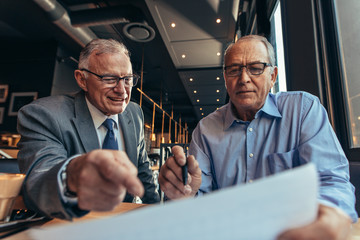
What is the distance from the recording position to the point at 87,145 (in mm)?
1207

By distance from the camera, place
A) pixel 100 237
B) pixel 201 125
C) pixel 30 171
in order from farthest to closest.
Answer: pixel 201 125 → pixel 30 171 → pixel 100 237

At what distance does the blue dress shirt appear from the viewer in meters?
0.93

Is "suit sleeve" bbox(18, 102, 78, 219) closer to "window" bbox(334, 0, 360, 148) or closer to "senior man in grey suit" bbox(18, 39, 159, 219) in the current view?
"senior man in grey suit" bbox(18, 39, 159, 219)

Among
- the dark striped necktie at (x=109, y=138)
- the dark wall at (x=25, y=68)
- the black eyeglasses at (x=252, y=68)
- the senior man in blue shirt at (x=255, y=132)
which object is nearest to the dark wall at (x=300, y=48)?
the senior man in blue shirt at (x=255, y=132)

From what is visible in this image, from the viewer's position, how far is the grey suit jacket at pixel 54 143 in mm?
619

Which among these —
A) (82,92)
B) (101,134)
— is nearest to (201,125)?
(101,134)

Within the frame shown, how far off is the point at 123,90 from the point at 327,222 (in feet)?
4.19

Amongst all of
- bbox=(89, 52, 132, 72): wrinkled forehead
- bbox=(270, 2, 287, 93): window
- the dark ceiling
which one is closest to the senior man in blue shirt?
bbox=(89, 52, 132, 72): wrinkled forehead

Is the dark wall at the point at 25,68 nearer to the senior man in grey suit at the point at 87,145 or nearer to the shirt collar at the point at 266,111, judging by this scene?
the senior man in grey suit at the point at 87,145

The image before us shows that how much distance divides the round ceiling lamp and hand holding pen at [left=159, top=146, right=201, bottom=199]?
3.71m

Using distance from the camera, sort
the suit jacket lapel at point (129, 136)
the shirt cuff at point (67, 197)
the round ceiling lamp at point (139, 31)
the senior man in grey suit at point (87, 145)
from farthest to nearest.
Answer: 1. the round ceiling lamp at point (139, 31)
2. the suit jacket lapel at point (129, 136)
3. the shirt cuff at point (67, 197)
4. the senior man in grey suit at point (87, 145)

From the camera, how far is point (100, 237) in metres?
0.28

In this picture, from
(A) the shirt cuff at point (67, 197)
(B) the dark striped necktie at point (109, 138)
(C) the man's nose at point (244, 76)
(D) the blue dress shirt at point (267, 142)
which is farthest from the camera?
(B) the dark striped necktie at point (109, 138)

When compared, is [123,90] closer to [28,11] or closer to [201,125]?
[201,125]
